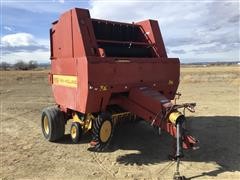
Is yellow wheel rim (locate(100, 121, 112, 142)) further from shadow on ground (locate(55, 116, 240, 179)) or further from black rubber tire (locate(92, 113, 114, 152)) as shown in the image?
shadow on ground (locate(55, 116, 240, 179))

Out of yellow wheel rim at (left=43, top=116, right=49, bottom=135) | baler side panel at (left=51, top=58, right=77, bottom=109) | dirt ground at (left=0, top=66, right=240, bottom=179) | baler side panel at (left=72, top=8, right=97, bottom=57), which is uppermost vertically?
baler side panel at (left=72, top=8, right=97, bottom=57)

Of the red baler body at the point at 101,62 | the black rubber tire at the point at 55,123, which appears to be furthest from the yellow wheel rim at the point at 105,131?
the black rubber tire at the point at 55,123

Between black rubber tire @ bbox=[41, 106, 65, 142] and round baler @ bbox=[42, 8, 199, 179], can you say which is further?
black rubber tire @ bbox=[41, 106, 65, 142]

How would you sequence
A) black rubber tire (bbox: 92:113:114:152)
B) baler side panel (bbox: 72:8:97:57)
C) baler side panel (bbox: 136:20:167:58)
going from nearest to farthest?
black rubber tire (bbox: 92:113:114:152) → baler side panel (bbox: 72:8:97:57) → baler side panel (bbox: 136:20:167:58)

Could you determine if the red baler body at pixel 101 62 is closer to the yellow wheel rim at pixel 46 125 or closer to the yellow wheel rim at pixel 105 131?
the yellow wheel rim at pixel 105 131

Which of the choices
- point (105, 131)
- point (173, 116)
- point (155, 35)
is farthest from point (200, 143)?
point (155, 35)

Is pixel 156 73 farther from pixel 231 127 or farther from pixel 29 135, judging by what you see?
pixel 29 135

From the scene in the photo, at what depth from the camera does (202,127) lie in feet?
29.5

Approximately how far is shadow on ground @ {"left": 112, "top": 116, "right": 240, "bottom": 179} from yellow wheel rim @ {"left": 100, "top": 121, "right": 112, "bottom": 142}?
499 millimetres

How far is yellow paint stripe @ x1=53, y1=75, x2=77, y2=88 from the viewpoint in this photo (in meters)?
6.74

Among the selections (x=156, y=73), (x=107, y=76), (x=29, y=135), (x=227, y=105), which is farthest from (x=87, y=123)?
(x=227, y=105)

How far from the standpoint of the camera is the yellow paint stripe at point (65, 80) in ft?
22.1

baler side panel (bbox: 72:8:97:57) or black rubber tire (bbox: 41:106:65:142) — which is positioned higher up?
baler side panel (bbox: 72:8:97:57)

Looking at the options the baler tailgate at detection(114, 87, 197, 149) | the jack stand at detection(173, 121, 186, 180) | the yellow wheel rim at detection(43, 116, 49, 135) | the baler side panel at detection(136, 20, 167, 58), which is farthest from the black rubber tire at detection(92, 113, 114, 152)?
the baler side panel at detection(136, 20, 167, 58)
